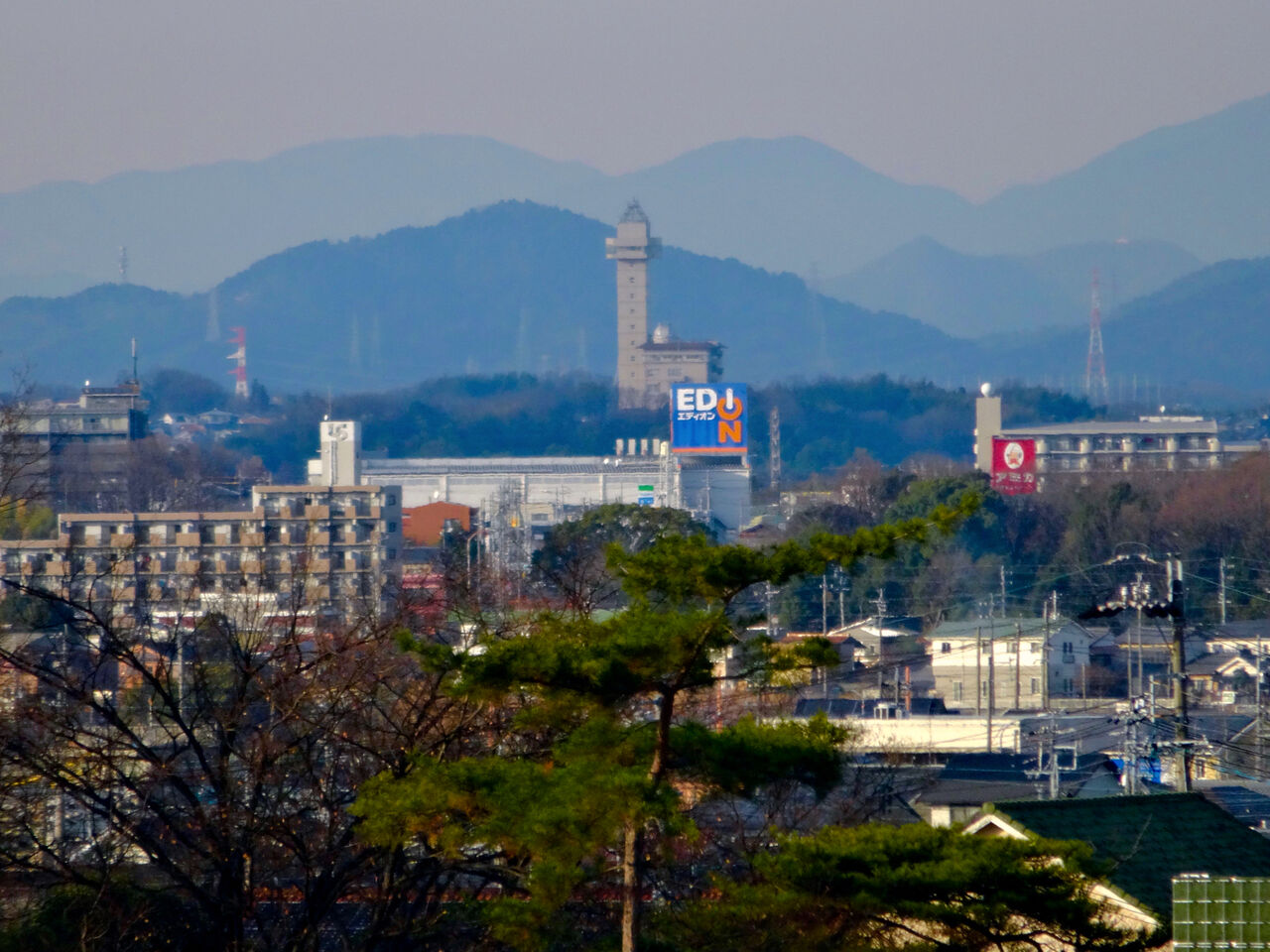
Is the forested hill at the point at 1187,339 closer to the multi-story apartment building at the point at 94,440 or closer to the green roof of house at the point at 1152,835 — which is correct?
the multi-story apartment building at the point at 94,440

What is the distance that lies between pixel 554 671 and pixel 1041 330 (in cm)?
19508

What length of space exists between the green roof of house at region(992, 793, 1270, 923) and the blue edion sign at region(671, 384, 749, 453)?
4660 cm

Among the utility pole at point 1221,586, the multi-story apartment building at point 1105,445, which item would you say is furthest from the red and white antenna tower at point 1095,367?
the utility pole at point 1221,586

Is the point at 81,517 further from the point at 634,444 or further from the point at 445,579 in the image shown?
the point at 634,444

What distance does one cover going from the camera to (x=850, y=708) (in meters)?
21.2

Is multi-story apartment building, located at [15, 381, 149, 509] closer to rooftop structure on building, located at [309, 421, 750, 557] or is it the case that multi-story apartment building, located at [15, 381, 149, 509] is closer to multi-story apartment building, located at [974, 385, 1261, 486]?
rooftop structure on building, located at [309, 421, 750, 557]

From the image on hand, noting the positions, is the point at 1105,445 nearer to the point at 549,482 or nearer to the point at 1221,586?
the point at 549,482

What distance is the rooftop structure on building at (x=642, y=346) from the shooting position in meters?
111

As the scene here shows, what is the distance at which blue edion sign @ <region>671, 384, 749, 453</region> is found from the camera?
55094mm

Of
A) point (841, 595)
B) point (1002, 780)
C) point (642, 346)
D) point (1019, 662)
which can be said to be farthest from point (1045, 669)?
point (642, 346)

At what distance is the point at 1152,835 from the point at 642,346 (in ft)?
348

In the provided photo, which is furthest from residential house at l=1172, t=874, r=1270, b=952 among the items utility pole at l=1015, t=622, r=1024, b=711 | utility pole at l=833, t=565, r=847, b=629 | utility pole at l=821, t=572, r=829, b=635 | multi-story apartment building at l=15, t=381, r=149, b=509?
multi-story apartment building at l=15, t=381, r=149, b=509

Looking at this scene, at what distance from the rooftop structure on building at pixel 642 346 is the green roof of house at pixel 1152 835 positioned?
94.3 meters

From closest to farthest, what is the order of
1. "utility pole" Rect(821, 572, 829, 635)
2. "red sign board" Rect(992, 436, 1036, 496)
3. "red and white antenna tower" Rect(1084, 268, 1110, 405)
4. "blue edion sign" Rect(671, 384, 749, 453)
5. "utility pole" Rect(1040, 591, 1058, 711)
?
1. "utility pole" Rect(1040, 591, 1058, 711)
2. "utility pole" Rect(821, 572, 829, 635)
3. "red sign board" Rect(992, 436, 1036, 496)
4. "blue edion sign" Rect(671, 384, 749, 453)
5. "red and white antenna tower" Rect(1084, 268, 1110, 405)
